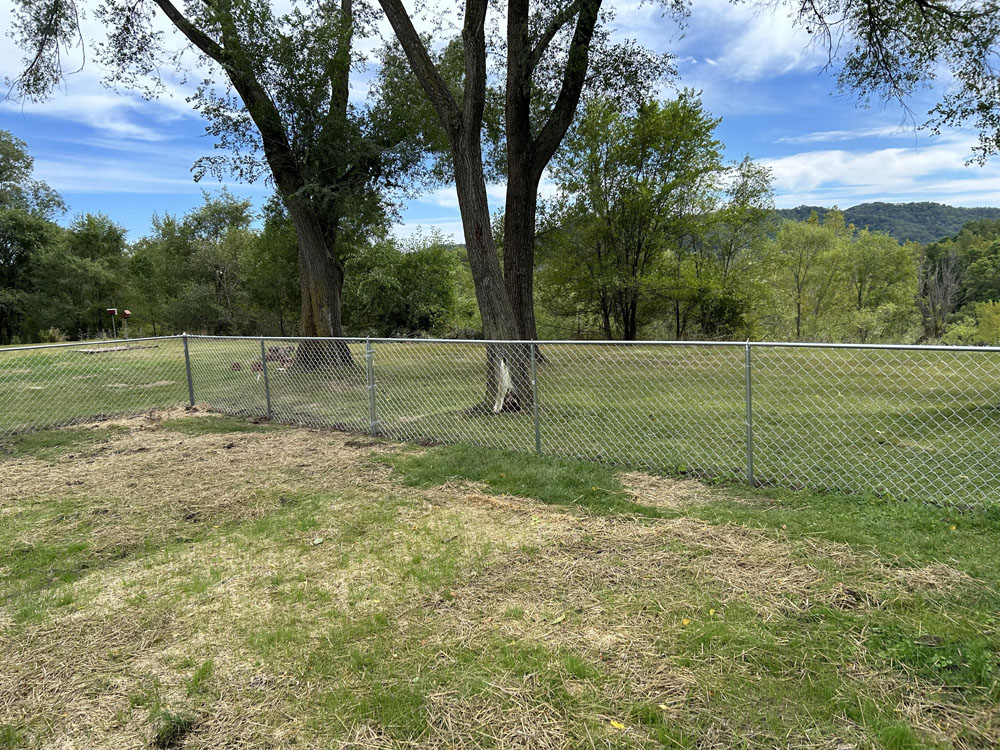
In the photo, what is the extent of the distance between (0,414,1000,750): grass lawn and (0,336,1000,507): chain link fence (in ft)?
2.52

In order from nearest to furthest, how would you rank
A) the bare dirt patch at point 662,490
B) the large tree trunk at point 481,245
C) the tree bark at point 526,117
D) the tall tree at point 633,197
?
the bare dirt patch at point 662,490 → the large tree trunk at point 481,245 → the tree bark at point 526,117 → the tall tree at point 633,197

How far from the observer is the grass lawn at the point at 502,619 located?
1.77 meters

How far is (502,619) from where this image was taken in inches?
92.8

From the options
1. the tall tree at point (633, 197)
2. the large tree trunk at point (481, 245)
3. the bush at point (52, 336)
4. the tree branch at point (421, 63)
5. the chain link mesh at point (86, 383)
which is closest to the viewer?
the tree branch at point (421, 63)

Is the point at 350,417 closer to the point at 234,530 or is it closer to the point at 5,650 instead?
the point at 234,530

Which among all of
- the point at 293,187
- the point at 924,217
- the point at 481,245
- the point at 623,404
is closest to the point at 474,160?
the point at 481,245

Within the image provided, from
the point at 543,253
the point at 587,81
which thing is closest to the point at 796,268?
the point at 543,253

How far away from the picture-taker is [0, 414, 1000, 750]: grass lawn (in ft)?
5.80

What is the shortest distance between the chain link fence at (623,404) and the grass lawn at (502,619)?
2.52 ft

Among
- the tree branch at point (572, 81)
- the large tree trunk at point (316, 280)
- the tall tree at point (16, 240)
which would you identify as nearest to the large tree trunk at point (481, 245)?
the tree branch at point (572, 81)

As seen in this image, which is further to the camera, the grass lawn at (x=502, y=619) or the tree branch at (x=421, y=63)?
the tree branch at (x=421, y=63)

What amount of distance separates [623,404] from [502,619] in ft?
16.6

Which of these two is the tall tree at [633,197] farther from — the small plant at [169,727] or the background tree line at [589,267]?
the small plant at [169,727]

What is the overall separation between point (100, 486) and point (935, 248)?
6405 centimetres
